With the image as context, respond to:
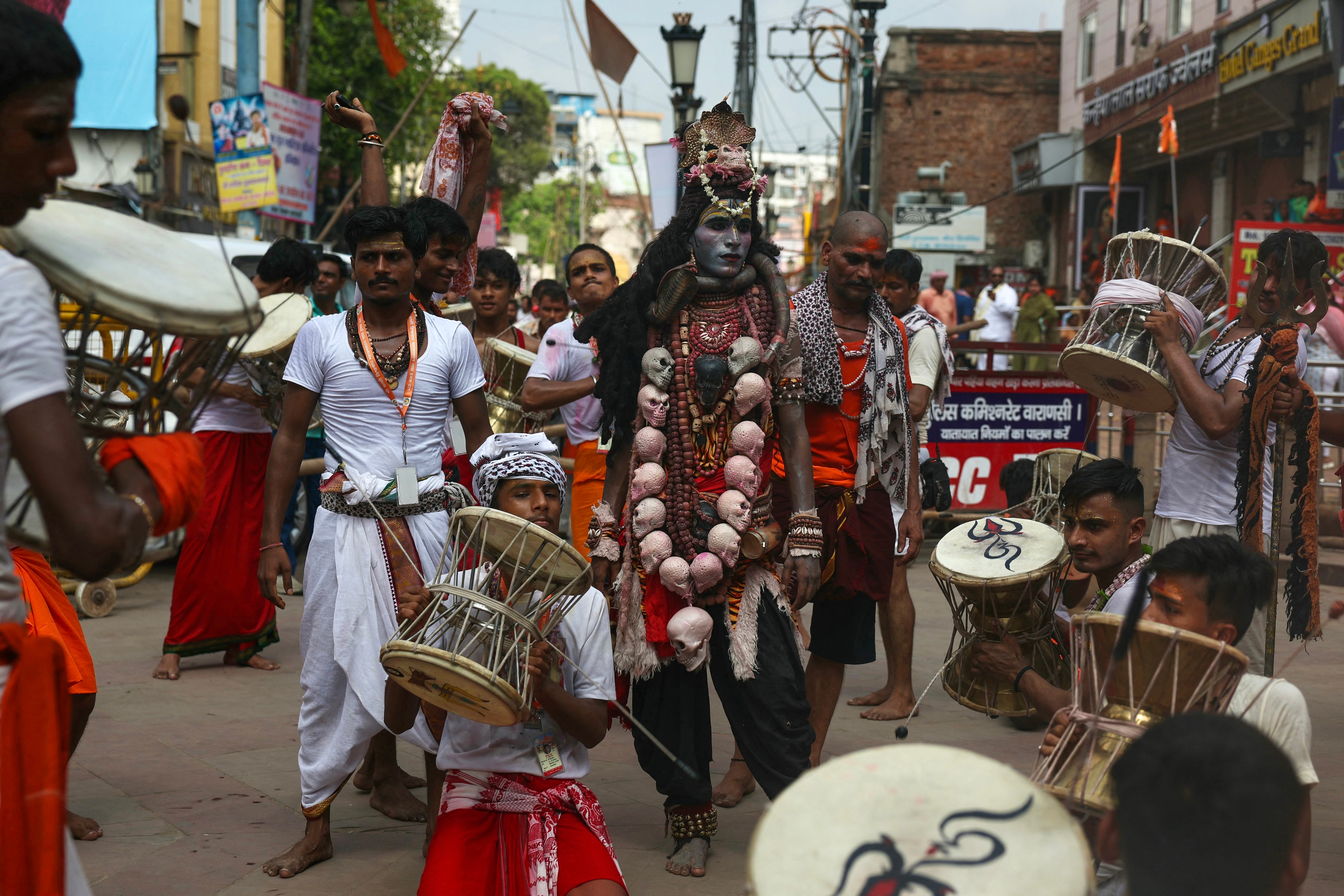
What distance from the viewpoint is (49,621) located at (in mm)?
3648

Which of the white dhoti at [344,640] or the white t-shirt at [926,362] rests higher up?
the white t-shirt at [926,362]

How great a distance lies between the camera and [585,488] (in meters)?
6.05

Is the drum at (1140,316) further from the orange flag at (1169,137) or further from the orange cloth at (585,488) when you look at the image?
the orange flag at (1169,137)

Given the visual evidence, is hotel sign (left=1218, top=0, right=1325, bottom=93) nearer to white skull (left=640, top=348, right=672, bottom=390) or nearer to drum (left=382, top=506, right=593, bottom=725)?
white skull (left=640, top=348, right=672, bottom=390)

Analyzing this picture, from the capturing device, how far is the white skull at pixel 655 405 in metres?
4.02

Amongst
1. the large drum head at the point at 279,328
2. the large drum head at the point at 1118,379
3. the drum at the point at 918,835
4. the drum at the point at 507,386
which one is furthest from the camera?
the drum at the point at 507,386

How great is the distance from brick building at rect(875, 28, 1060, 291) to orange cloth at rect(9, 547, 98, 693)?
2814 cm

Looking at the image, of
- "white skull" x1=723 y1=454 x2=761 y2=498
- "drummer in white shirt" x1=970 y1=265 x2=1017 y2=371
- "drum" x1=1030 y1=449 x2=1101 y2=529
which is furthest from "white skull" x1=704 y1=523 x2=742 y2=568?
"drummer in white shirt" x1=970 y1=265 x2=1017 y2=371

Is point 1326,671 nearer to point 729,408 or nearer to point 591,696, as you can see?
point 729,408

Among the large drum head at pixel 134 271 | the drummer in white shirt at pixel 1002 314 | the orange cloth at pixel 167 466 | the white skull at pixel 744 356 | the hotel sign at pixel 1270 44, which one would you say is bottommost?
the orange cloth at pixel 167 466

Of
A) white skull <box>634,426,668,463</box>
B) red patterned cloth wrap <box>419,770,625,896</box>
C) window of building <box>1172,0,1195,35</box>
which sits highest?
window of building <box>1172,0,1195,35</box>

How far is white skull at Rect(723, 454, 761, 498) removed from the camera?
3.96 m

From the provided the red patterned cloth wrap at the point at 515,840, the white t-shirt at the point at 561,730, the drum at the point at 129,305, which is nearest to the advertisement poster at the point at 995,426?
the white t-shirt at the point at 561,730

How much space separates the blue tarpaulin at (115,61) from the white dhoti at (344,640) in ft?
68.2
